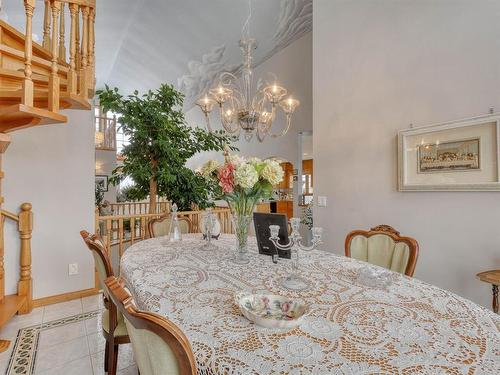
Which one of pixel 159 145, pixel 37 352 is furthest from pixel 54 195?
pixel 37 352

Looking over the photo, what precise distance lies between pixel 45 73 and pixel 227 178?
2011 millimetres

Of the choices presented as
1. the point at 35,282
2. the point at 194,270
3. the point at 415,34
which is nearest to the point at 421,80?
the point at 415,34

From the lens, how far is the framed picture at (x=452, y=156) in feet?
6.40

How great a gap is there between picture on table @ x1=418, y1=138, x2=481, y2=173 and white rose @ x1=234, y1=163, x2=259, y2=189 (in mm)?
1631

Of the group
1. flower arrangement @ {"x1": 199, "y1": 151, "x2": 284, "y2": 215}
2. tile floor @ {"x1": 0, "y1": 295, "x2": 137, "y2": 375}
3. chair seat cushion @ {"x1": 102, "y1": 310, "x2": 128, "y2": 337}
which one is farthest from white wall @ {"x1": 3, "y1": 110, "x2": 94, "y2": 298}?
flower arrangement @ {"x1": 199, "y1": 151, "x2": 284, "y2": 215}

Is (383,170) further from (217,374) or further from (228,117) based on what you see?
(217,374)

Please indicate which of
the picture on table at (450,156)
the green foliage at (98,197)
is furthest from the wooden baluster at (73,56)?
the green foliage at (98,197)

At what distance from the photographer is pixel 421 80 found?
233 cm

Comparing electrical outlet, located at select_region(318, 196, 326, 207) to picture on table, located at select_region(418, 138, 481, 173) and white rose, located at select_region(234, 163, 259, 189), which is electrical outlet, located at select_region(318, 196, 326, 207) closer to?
picture on table, located at select_region(418, 138, 481, 173)

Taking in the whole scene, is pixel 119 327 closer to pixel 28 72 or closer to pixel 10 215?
pixel 28 72

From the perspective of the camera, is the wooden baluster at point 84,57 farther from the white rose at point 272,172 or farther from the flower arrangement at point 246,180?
the white rose at point 272,172

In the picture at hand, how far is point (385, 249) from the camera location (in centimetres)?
175

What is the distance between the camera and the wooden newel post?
2576mm

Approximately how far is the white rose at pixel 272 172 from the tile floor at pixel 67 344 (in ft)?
4.86
